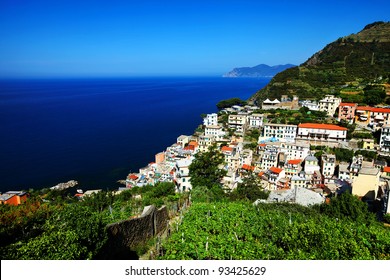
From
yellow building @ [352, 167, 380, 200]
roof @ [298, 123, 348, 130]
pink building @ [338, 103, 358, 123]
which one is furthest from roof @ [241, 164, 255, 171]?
pink building @ [338, 103, 358, 123]

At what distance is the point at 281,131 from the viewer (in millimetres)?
35938

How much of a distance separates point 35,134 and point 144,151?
998 inches

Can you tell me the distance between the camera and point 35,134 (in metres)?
54.0

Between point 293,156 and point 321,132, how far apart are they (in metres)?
5.27

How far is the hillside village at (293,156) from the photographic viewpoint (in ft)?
80.6

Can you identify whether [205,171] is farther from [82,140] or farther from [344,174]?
[82,140]

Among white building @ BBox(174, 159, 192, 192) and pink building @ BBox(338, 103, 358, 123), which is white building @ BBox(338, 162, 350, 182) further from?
white building @ BBox(174, 159, 192, 192)

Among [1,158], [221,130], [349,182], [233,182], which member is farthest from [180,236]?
[1,158]

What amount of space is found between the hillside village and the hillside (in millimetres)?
13410

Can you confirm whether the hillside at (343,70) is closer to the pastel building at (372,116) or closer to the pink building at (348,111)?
the pink building at (348,111)

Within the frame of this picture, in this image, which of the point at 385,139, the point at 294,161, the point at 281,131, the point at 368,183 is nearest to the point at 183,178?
the point at 294,161

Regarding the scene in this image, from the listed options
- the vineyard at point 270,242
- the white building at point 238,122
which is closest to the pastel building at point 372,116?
the white building at point 238,122

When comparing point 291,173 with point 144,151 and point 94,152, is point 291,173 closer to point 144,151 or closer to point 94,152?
point 144,151

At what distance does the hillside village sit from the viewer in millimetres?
24578
